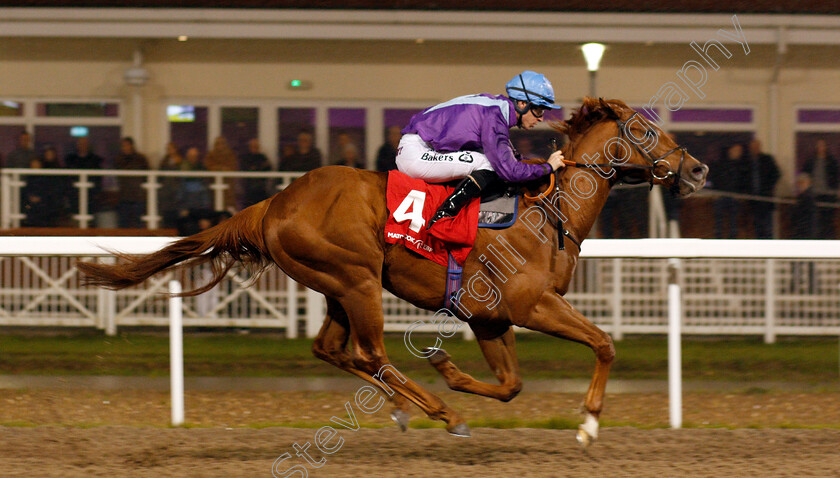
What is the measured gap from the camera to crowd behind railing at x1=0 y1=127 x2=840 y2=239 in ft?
27.7

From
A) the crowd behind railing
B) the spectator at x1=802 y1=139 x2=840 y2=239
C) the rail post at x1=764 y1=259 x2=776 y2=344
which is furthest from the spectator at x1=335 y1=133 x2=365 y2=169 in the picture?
the spectator at x1=802 y1=139 x2=840 y2=239

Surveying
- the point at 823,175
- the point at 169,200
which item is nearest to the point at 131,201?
the point at 169,200

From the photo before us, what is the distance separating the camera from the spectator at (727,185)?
28.2 ft

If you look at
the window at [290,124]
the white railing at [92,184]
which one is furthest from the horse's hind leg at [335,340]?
the window at [290,124]

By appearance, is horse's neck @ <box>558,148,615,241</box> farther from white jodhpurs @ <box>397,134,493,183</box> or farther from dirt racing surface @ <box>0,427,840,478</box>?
dirt racing surface @ <box>0,427,840,478</box>

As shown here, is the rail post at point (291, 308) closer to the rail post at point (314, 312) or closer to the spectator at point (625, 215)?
the rail post at point (314, 312)

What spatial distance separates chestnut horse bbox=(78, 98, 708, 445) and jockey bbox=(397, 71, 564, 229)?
0.19m

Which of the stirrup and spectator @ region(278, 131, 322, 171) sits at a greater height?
spectator @ region(278, 131, 322, 171)

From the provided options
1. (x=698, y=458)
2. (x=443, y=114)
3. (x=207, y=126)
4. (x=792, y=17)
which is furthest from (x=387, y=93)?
(x=698, y=458)

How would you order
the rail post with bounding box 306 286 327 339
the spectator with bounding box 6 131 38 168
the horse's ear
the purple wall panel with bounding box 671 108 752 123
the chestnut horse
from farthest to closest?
the purple wall panel with bounding box 671 108 752 123, the spectator with bounding box 6 131 38 168, the rail post with bounding box 306 286 327 339, the horse's ear, the chestnut horse

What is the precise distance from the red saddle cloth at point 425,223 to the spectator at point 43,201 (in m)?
5.21

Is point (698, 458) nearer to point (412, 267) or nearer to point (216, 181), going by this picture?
point (412, 267)

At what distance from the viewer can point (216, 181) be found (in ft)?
28.4

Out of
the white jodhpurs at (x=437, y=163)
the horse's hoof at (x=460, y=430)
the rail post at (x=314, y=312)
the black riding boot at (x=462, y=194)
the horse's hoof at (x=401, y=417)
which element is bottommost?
the horse's hoof at (x=460, y=430)
